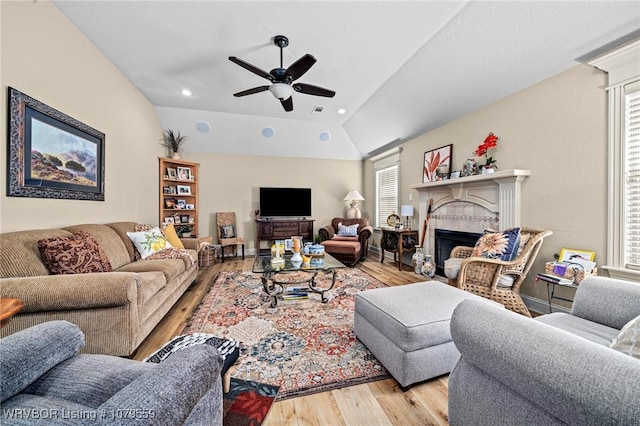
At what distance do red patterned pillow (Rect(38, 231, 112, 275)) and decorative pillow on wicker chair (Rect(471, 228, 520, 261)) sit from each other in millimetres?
3600

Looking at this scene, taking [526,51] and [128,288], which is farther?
[526,51]

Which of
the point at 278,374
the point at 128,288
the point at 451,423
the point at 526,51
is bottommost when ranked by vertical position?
the point at 278,374

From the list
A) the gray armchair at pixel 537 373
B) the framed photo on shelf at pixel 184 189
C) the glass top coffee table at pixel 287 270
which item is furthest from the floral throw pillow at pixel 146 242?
the gray armchair at pixel 537 373

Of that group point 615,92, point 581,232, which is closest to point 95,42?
point 615,92

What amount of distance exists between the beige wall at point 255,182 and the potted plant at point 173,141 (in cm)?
39

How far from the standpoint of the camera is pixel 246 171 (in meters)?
5.65

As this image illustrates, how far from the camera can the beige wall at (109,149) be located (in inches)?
75.6

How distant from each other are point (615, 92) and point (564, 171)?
0.69 m

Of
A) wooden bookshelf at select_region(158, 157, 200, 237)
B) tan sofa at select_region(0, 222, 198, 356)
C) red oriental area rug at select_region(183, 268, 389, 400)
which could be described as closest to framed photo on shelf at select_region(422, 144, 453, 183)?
red oriental area rug at select_region(183, 268, 389, 400)

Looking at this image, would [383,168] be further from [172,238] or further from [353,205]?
[172,238]

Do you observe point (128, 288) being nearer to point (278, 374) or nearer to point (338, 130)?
point (278, 374)

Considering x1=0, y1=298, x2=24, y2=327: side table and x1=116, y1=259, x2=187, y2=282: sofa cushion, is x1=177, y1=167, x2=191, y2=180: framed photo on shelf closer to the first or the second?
x1=116, y1=259, x2=187, y2=282: sofa cushion

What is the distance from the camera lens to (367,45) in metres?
2.71

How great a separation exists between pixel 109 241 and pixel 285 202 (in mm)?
3469
